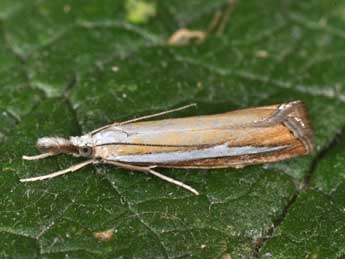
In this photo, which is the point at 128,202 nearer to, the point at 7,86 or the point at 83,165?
the point at 83,165

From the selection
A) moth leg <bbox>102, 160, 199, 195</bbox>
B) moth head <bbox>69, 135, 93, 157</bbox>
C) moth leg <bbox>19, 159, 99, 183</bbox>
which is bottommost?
moth leg <bbox>102, 160, 199, 195</bbox>

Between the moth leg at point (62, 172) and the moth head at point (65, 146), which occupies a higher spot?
the moth head at point (65, 146)

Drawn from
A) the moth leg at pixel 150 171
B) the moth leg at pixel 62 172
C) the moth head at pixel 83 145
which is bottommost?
the moth leg at pixel 150 171

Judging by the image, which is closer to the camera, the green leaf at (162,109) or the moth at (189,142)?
the green leaf at (162,109)

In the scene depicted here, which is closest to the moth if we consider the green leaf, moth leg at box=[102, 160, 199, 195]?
moth leg at box=[102, 160, 199, 195]

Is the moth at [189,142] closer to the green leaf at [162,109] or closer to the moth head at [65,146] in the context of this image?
the moth head at [65,146]

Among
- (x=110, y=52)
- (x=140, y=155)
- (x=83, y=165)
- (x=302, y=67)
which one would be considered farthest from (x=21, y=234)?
(x=302, y=67)

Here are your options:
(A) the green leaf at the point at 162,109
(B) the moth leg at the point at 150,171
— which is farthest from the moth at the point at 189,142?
(A) the green leaf at the point at 162,109

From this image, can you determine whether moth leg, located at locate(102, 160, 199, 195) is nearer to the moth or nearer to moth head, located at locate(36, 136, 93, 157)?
the moth
